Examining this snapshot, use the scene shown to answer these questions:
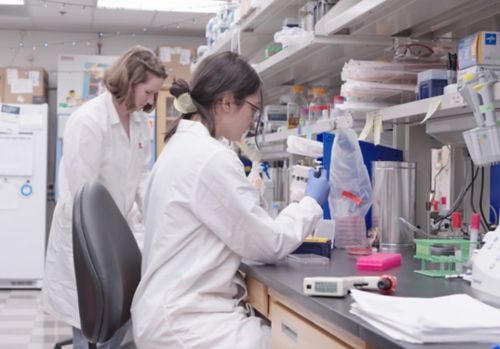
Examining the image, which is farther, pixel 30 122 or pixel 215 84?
pixel 30 122

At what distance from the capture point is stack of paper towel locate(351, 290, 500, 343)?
0.98 metres

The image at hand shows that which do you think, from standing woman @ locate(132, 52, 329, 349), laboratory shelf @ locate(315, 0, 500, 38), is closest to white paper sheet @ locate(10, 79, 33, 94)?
laboratory shelf @ locate(315, 0, 500, 38)

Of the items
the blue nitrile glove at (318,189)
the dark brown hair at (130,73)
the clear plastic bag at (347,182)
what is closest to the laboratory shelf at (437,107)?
the clear plastic bag at (347,182)

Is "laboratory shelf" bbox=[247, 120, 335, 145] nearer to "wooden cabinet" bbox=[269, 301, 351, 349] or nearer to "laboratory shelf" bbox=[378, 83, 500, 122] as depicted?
"laboratory shelf" bbox=[378, 83, 500, 122]

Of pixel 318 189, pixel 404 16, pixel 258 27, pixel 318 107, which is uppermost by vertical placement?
pixel 258 27

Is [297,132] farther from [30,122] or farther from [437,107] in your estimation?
[30,122]

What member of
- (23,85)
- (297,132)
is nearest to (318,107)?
(297,132)

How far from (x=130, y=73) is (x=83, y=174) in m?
0.43

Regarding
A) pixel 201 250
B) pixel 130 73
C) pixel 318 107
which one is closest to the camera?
pixel 201 250

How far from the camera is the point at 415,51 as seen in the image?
237 centimetres

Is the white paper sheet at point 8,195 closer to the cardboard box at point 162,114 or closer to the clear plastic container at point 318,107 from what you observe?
the cardboard box at point 162,114

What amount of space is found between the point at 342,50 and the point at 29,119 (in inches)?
152

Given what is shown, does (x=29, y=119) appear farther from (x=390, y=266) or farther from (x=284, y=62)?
(x=390, y=266)

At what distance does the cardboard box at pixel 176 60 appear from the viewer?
22.2 feet
